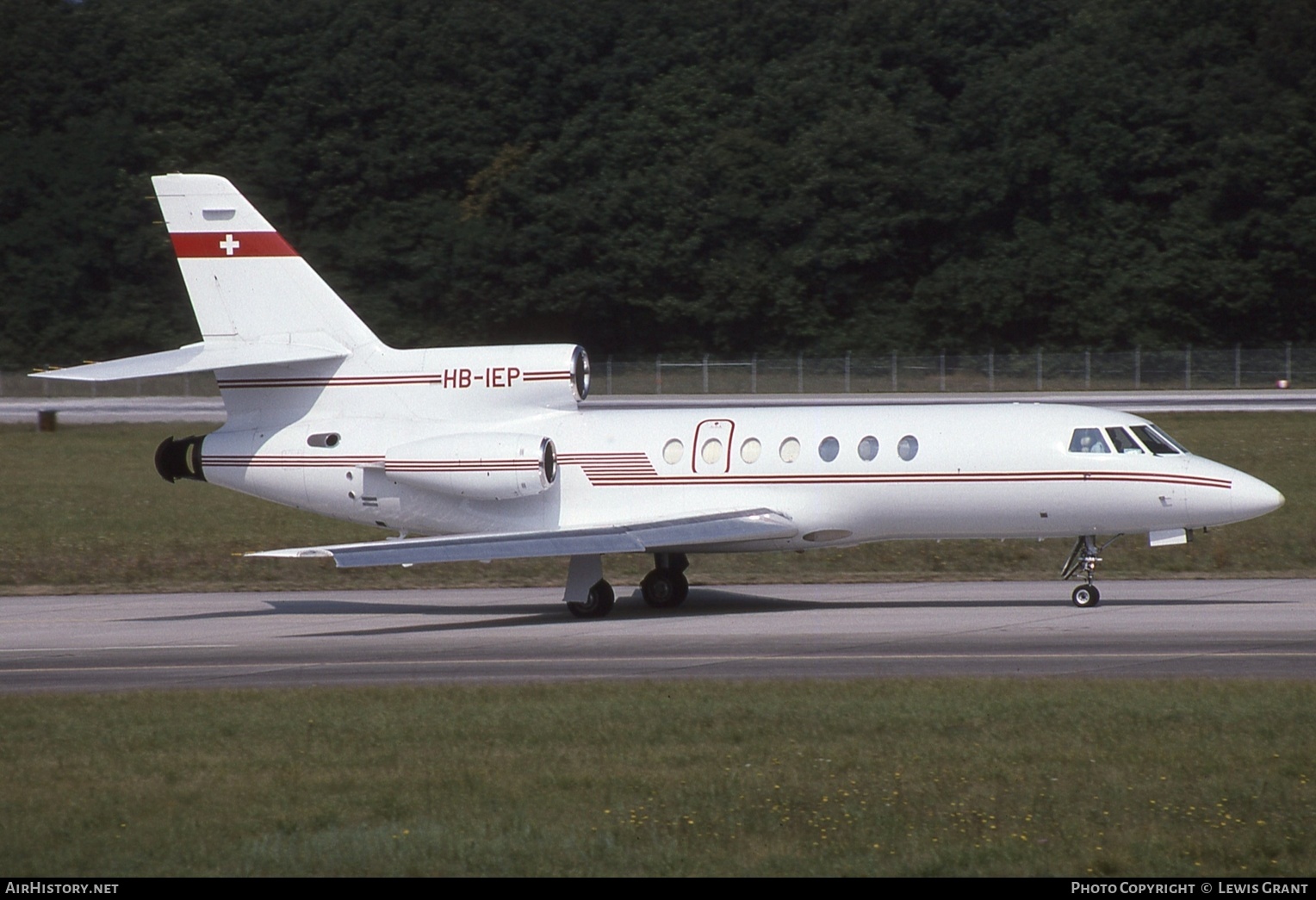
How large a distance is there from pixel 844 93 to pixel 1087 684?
62.4 m

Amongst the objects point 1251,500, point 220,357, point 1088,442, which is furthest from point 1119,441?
point 220,357

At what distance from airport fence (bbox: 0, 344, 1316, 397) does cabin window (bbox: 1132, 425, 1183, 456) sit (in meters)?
40.9

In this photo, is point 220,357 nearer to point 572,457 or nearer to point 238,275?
point 238,275

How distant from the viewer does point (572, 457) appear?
23453 mm

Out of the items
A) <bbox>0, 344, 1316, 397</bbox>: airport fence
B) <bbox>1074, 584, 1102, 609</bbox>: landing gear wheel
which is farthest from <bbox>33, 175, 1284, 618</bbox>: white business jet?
<bbox>0, 344, 1316, 397</bbox>: airport fence

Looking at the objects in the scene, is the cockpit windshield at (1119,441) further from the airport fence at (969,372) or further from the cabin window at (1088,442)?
the airport fence at (969,372)

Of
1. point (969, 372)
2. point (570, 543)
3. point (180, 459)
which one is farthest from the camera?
point (969, 372)

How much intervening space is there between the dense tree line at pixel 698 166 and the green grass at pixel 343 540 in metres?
28.0

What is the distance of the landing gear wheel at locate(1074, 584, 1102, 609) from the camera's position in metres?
21.5

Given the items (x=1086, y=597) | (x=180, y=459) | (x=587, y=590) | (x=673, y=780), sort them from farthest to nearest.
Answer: (x=180, y=459), (x=587, y=590), (x=1086, y=597), (x=673, y=780)

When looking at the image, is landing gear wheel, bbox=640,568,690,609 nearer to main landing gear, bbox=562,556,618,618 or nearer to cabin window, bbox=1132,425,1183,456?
main landing gear, bbox=562,556,618,618

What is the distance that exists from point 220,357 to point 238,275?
4.16 ft

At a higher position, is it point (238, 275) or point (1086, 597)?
point (238, 275)

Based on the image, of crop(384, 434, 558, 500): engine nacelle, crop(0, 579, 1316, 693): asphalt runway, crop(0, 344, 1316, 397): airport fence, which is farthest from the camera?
crop(0, 344, 1316, 397): airport fence
